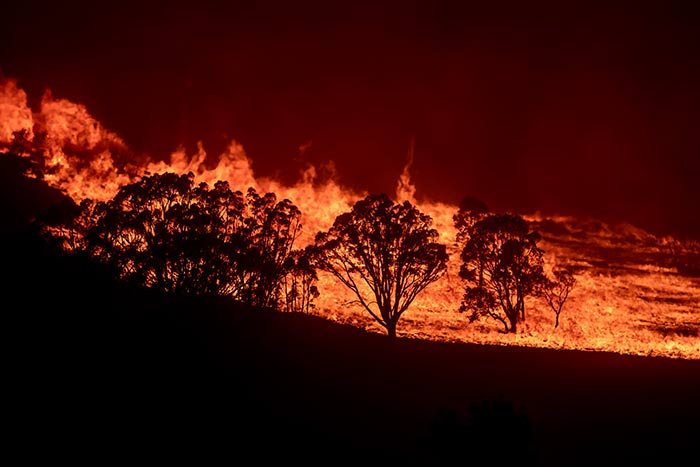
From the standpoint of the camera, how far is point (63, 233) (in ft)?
113

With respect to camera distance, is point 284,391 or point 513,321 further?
point 513,321

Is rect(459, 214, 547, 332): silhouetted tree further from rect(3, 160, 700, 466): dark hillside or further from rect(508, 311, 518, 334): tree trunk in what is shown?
rect(3, 160, 700, 466): dark hillside

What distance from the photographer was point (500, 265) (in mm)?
36594

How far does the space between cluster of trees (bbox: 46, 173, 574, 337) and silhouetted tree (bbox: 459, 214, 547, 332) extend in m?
0.07

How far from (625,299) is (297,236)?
2767 cm

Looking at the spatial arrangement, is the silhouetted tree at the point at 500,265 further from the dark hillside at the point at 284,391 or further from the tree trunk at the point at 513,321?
the dark hillside at the point at 284,391

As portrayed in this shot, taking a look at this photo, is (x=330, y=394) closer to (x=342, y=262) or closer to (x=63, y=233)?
(x=342, y=262)

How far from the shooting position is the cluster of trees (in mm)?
30750

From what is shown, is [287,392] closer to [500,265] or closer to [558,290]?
[500,265]

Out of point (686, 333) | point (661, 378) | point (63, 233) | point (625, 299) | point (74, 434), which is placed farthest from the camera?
point (625, 299)

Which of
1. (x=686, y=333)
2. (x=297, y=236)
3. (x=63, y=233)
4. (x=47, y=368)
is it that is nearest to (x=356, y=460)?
(x=47, y=368)

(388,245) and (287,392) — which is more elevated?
(388,245)

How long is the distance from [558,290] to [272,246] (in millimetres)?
23257

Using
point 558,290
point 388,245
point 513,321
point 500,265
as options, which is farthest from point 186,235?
point 558,290
